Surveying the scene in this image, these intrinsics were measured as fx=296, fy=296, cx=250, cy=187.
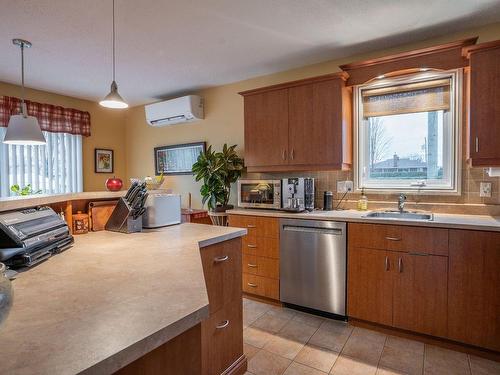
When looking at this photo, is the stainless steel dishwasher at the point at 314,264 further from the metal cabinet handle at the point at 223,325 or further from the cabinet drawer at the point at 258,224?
the metal cabinet handle at the point at 223,325

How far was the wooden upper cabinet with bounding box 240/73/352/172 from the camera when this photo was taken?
110 inches

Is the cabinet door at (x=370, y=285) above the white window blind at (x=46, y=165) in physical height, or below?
below

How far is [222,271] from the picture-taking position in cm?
170

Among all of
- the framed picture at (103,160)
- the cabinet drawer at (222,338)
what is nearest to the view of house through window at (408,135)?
the cabinet drawer at (222,338)

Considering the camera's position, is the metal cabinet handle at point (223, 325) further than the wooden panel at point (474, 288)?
No

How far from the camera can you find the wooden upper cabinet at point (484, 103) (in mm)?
2135

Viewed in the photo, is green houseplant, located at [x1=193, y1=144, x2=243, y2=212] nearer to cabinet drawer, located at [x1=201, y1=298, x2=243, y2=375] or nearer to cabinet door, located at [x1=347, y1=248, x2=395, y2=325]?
cabinet door, located at [x1=347, y1=248, x2=395, y2=325]

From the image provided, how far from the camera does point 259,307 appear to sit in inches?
115

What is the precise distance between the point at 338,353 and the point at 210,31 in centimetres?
270

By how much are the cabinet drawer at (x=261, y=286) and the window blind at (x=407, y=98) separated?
1.93m

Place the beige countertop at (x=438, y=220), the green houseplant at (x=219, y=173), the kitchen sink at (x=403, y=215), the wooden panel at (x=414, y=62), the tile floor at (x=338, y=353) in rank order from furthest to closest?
1. the green houseplant at (x=219, y=173)
2. the kitchen sink at (x=403, y=215)
3. the wooden panel at (x=414, y=62)
4. the beige countertop at (x=438, y=220)
5. the tile floor at (x=338, y=353)

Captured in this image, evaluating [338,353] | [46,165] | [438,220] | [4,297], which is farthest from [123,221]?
[46,165]

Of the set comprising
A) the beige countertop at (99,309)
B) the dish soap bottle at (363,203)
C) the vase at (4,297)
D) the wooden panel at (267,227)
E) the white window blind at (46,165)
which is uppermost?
the white window blind at (46,165)

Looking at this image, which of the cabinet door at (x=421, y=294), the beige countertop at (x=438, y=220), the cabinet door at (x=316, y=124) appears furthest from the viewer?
the cabinet door at (x=316, y=124)
